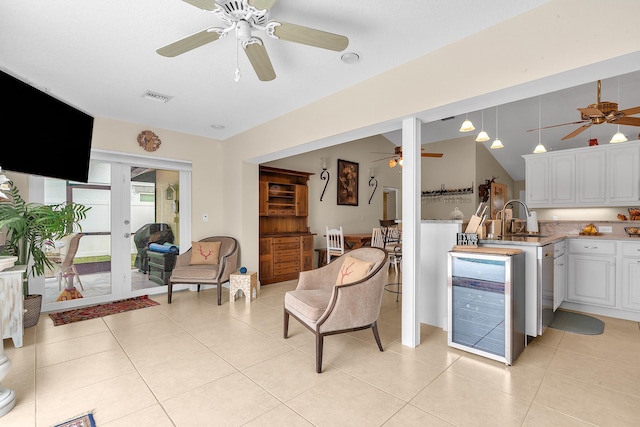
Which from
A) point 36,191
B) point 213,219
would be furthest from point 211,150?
point 36,191

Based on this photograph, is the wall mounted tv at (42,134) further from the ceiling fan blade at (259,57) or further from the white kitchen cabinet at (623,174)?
the white kitchen cabinet at (623,174)

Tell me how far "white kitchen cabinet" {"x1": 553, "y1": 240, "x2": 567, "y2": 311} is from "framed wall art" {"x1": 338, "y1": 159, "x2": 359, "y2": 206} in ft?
14.2

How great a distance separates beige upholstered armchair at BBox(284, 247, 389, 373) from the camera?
2.40 meters

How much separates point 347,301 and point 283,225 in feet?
Answer: 12.4

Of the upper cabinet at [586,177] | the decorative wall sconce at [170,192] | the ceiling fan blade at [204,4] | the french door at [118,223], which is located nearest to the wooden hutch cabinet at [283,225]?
the french door at [118,223]

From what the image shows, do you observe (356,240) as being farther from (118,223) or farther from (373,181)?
(118,223)

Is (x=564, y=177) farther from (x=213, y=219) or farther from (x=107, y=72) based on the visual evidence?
(x=107, y=72)

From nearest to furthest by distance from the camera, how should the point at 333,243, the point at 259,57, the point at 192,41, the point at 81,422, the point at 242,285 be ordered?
the point at 81,422 < the point at 192,41 < the point at 259,57 < the point at 242,285 < the point at 333,243

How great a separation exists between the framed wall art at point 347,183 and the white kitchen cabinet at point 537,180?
11.6 ft

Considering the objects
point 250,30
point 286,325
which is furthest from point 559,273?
point 250,30

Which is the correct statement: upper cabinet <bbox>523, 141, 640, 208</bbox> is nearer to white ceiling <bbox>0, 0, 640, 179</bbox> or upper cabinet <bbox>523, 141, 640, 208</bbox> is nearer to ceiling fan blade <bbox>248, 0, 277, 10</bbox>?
white ceiling <bbox>0, 0, 640, 179</bbox>

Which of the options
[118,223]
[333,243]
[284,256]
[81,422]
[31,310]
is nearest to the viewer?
[81,422]

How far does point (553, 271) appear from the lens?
3182 mm

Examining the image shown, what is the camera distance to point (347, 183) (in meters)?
7.27
